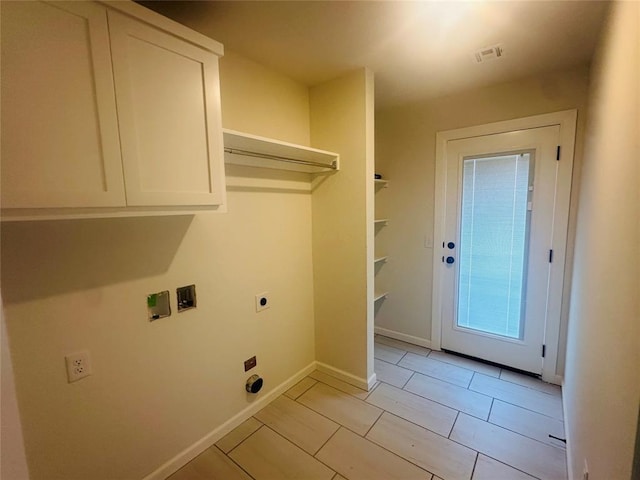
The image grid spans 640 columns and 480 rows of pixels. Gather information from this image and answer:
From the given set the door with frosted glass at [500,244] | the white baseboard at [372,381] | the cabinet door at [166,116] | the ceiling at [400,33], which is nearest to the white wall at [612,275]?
the ceiling at [400,33]

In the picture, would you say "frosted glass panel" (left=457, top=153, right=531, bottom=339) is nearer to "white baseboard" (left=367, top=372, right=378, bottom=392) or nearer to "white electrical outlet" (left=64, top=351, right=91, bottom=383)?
"white baseboard" (left=367, top=372, right=378, bottom=392)

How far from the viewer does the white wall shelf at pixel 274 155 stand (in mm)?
1690

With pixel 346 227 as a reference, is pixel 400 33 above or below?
above

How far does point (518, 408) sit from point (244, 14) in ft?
10.2

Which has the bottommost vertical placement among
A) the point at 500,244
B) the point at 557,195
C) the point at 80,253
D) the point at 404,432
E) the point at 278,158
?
the point at 404,432

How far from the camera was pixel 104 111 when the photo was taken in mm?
1071

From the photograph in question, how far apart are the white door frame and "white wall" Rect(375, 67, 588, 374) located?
0.06m

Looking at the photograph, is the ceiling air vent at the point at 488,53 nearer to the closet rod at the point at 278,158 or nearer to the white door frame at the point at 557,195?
the white door frame at the point at 557,195

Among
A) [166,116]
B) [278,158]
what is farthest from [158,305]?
[278,158]

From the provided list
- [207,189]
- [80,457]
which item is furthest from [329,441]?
[207,189]

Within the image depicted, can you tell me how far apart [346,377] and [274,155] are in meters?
1.93

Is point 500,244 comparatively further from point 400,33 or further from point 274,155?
point 274,155

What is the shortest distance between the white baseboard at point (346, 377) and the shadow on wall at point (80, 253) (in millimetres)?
1720

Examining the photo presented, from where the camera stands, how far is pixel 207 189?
141 centimetres
